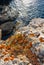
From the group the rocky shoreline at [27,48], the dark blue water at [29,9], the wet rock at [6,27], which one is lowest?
the dark blue water at [29,9]

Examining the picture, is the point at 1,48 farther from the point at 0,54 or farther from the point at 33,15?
the point at 33,15

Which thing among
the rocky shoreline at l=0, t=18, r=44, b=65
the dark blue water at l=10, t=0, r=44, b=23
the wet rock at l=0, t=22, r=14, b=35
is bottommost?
the dark blue water at l=10, t=0, r=44, b=23

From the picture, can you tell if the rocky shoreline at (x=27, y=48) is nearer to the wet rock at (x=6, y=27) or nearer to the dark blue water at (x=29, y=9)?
the wet rock at (x=6, y=27)

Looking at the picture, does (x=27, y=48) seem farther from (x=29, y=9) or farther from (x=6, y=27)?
(x=29, y=9)

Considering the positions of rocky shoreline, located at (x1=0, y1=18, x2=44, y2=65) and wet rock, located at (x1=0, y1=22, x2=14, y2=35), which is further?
wet rock, located at (x1=0, y1=22, x2=14, y2=35)

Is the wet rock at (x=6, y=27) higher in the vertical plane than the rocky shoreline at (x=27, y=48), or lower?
lower

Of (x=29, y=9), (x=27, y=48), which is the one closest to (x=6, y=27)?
(x=29, y=9)

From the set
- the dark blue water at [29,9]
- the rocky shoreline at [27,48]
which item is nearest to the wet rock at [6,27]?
the dark blue water at [29,9]

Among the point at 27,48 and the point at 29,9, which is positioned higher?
the point at 27,48

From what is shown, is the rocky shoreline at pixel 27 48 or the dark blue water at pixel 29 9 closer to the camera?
the rocky shoreline at pixel 27 48

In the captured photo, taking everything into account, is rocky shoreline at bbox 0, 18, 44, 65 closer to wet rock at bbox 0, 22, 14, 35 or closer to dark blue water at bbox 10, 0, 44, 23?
wet rock at bbox 0, 22, 14, 35

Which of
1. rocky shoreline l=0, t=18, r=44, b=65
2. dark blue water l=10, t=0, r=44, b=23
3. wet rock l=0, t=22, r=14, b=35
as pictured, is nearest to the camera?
rocky shoreline l=0, t=18, r=44, b=65

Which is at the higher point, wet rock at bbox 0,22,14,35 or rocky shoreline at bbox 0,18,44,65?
rocky shoreline at bbox 0,18,44,65

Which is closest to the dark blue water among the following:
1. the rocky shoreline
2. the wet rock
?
the wet rock
